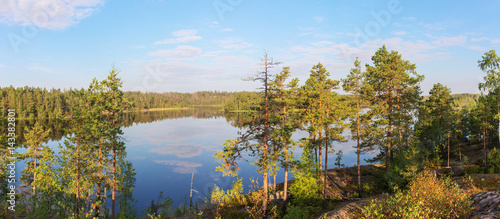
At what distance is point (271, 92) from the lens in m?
18.8

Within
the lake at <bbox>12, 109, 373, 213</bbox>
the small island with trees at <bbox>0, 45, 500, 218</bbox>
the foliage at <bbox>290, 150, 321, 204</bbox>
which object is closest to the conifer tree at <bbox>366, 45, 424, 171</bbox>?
the small island with trees at <bbox>0, 45, 500, 218</bbox>

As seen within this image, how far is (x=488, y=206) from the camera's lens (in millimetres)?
7387

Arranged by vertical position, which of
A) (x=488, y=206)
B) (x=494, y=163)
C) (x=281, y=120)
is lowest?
(x=494, y=163)

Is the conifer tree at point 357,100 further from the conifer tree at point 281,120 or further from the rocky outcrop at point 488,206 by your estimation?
the rocky outcrop at point 488,206

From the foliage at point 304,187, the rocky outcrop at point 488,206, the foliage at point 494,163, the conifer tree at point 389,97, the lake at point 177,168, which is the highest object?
the conifer tree at point 389,97

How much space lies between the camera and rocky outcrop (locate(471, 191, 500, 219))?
21.9ft

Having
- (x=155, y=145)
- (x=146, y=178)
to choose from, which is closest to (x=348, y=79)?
(x=146, y=178)

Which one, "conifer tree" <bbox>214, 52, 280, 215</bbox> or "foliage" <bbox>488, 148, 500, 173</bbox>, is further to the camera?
"foliage" <bbox>488, 148, 500, 173</bbox>

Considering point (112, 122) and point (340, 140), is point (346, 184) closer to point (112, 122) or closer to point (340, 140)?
point (340, 140)

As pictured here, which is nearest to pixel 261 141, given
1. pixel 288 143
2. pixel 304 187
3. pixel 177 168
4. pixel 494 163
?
pixel 288 143

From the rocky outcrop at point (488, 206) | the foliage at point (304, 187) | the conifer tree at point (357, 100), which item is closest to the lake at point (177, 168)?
the foliage at point (304, 187)

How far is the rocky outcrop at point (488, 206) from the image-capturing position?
21.9ft

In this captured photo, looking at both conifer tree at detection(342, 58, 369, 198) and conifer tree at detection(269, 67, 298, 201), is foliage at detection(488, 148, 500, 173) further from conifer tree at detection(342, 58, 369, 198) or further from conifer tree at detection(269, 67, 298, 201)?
conifer tree at detection(269, 67, 298, 201)

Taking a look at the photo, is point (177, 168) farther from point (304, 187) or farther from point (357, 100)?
point (357, 100)
